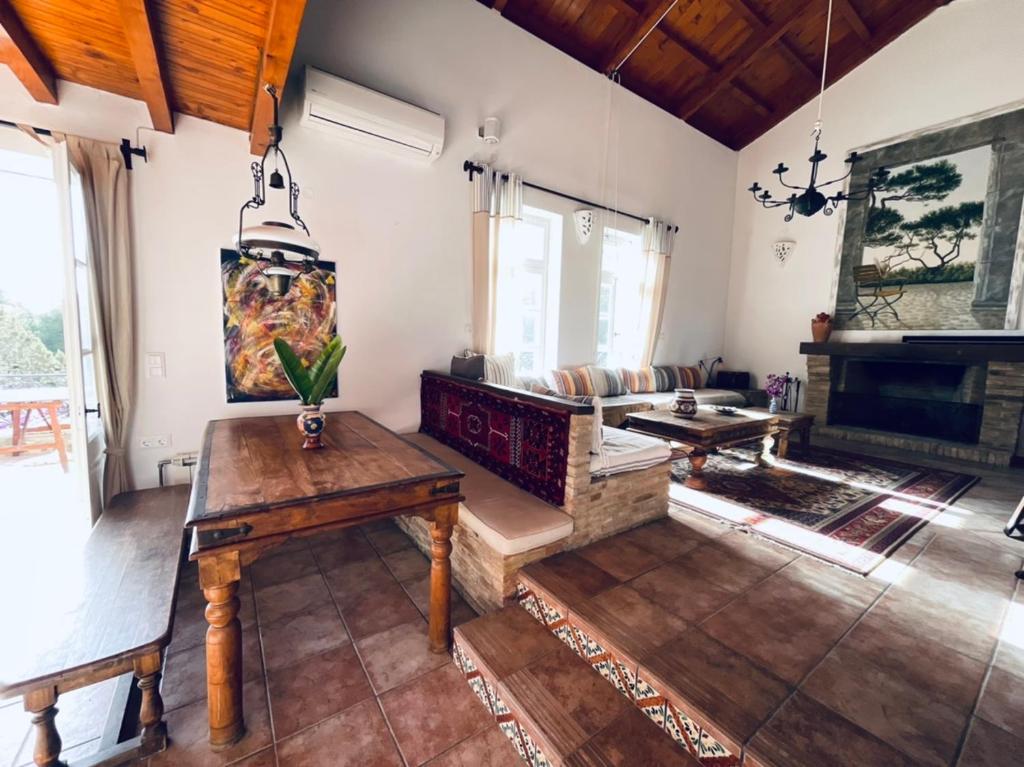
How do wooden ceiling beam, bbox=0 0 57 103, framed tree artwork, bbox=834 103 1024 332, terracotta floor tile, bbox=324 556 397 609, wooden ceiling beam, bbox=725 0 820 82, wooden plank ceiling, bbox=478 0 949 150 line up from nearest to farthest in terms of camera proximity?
wooden ceiling beam, bbox=0 0 57 103 < terracotta floor tile, bbox=324 556 397 609 < wooden plank ceiling, bbox=478 0 949 150 < wooden ceiling beam, bbox=725 0 820 82 < framed tree artwork, bbox=834 103 1024 332

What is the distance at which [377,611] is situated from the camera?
1999 millimetres

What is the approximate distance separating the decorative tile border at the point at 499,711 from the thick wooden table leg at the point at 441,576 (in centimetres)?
8

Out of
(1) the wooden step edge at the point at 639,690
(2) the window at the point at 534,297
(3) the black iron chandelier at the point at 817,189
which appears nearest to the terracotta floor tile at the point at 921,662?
(1) the wooden step edge at the point at 639,690

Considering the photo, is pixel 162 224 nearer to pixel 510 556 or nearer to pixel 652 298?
pixel 510 556

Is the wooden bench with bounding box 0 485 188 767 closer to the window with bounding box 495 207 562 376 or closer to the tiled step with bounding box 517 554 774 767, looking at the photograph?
the tiled step with bounding box 517 554 774 767

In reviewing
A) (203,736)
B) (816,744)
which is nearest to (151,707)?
(203,736)

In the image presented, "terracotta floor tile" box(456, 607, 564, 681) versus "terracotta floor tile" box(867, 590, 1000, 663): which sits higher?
"terracotta floor tile" box(867, 590, 1000, 663)

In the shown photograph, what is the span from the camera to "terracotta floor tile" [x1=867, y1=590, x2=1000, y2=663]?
1554 millimetres

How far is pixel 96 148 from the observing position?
7.15 feet

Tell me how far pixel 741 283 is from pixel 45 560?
7392 millimetres

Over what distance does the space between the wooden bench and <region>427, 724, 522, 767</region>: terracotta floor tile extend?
924mm

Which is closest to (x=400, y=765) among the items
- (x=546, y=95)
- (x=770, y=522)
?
(x=770, y=522)

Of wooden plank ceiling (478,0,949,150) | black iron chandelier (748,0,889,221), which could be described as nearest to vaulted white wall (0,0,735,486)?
wooden plank ceiling (478,0,949,150)

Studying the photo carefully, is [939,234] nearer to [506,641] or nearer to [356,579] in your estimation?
[506,641]
